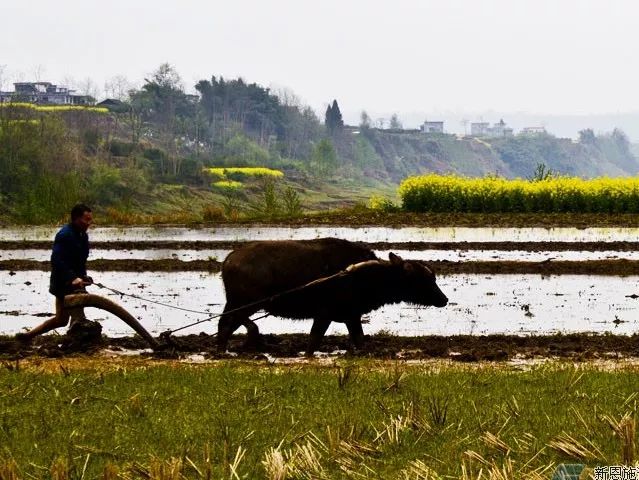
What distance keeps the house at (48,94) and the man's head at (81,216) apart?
136653 millimetres

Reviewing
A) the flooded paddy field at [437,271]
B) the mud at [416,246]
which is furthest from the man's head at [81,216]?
the mud at [416,246]

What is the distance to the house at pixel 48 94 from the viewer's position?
152 metres

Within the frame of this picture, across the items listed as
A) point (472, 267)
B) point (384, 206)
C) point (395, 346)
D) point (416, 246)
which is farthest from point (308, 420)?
point (384, 206)

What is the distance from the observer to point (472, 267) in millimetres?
23547

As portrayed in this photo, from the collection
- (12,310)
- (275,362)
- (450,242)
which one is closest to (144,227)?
(450,242)

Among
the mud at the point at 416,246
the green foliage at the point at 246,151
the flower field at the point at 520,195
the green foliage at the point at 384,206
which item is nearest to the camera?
the mud at the point at 416,246

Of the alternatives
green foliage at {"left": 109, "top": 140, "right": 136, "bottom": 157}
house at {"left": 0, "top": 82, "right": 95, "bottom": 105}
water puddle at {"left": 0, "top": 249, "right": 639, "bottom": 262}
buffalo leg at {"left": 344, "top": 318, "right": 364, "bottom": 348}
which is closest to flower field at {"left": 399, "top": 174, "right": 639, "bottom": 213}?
water puddle at {"left": 0, "top": 249, "right": 639, "bottom": 262}

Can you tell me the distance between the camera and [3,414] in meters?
8.72

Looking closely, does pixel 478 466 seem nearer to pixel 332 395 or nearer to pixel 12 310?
pixel 332 395

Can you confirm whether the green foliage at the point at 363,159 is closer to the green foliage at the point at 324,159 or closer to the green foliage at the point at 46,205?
the green foliage at the point at 324,159

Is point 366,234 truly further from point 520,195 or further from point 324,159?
point 324,159

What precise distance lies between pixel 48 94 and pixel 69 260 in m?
155

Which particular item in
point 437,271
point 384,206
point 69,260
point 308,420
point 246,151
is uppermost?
point 246,151

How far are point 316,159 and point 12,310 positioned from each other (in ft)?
440
